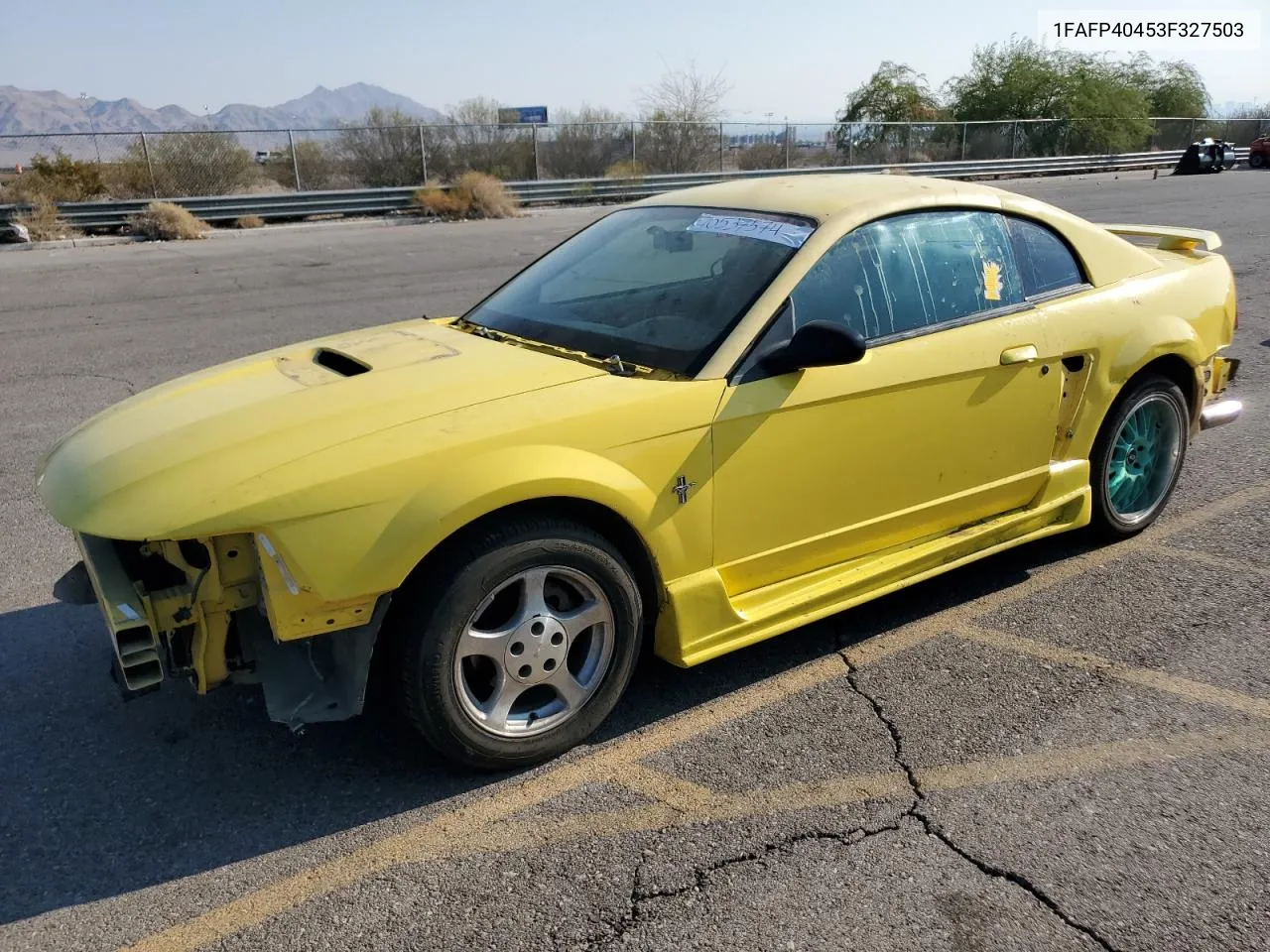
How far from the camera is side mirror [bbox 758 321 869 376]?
3.20 metres

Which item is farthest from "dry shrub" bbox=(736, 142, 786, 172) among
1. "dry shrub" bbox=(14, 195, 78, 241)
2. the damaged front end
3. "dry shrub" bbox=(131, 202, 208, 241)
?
the damaged front end

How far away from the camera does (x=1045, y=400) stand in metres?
4.05

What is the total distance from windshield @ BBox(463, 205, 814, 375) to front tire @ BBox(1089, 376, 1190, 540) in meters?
1.88

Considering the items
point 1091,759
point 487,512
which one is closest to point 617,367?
point 487,512

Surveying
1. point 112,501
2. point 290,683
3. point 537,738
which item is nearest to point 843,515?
point 537,738

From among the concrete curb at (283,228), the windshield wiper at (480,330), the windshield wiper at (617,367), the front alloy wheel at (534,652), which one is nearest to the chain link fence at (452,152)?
the concrete curb at (283,228)

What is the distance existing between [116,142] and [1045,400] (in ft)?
81.9

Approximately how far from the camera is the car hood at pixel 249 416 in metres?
2.71

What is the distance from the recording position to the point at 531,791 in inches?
118

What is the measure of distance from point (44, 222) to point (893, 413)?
20.4 metres

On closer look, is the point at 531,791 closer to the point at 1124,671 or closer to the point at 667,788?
the point at 667,788

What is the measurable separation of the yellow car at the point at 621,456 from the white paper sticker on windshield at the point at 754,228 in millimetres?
15

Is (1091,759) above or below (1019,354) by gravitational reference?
below

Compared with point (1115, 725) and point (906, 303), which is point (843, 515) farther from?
point (1115, 725)
